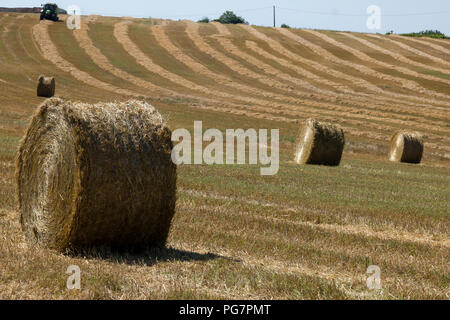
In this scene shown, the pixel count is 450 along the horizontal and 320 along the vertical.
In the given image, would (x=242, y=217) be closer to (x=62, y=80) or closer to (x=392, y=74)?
(x=62, y=80)

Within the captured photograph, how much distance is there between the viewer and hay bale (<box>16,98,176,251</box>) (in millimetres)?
7477

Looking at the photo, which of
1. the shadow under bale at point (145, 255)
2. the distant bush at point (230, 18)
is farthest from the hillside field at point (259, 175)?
the distant bush at point (230, 18)

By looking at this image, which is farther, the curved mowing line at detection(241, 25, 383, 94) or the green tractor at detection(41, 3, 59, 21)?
the green tractor at detection(41, 3, 59, 21)

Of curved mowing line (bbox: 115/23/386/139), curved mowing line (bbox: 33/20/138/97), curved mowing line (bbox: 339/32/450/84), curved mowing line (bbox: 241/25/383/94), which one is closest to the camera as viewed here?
curved mowing line (bbox: 115/23/386/139)

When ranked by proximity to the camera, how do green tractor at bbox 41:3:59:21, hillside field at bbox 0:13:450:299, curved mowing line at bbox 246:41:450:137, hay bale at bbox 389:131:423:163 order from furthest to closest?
1. green tractor at bbox 41:3:59:21
2. curved mowing line at bbox 246:41:450:137
3. hay bale at bbox 389:131:423:163
4. hillside field at bbox 0:13:450:299

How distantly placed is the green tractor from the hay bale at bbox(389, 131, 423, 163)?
46.4 meters

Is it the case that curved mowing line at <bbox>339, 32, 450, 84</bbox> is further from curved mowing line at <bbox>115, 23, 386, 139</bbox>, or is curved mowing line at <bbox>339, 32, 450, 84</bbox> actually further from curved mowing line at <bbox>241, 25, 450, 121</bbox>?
curved mowing line at <bbox>115, 23, 386, 139</bbox>

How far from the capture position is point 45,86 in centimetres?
3684

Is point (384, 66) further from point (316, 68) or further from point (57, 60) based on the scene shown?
point (57, 60)

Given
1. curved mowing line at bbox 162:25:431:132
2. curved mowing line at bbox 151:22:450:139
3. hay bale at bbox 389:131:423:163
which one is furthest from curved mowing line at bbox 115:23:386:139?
hay bale at bbox 389:131:423:163

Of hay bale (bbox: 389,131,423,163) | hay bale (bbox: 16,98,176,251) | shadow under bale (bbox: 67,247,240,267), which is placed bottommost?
hay bale (bbox: 389,131,423,163)

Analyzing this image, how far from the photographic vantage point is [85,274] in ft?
20.7

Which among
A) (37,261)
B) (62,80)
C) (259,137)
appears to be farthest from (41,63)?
(37,261)
